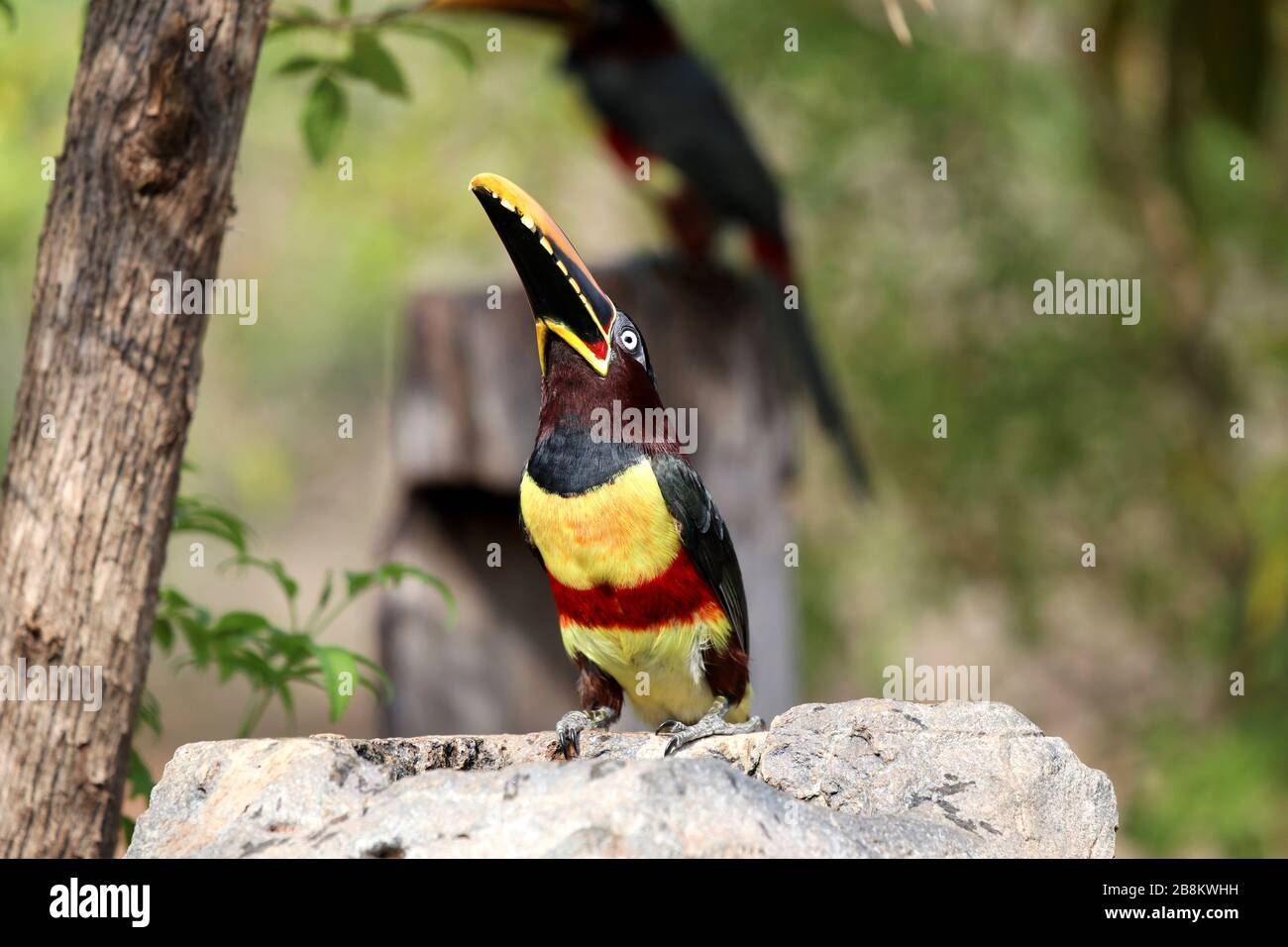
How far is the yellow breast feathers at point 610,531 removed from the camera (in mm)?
3090

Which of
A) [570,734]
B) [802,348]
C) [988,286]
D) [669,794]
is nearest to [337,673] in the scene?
[570,734]

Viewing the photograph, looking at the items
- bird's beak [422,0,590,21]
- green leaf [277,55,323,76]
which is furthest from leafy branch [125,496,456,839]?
bird's beak [422,0,590,21]

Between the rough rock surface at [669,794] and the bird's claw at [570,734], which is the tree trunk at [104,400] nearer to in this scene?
the rough rock surface at [669,794]

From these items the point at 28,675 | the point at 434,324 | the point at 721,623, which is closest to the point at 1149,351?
the point at 434,324

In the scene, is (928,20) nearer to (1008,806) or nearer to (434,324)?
(434,324)

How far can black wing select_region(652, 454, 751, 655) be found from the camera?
10.4 feet

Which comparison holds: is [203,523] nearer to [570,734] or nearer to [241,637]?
[241,637]

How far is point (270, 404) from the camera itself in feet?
34.8

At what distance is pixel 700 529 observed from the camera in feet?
10.6

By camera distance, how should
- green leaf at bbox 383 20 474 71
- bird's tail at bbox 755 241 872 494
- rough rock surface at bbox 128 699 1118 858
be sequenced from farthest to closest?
bird's tail at bbox 755 241 872 494, green leaf at bbox 383 20 474 71, rough rock surface at bbox 128 699 1118 858

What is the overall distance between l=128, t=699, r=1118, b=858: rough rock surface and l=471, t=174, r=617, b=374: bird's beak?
2.90 ft

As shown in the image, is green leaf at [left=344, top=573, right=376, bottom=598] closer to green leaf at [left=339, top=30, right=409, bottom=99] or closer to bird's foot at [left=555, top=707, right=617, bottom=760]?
bird's foot at [left=555, top=707, right=617, bottom=760]

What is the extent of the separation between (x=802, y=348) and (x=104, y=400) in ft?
13.0

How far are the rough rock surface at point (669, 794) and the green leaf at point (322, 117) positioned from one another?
146 cm
